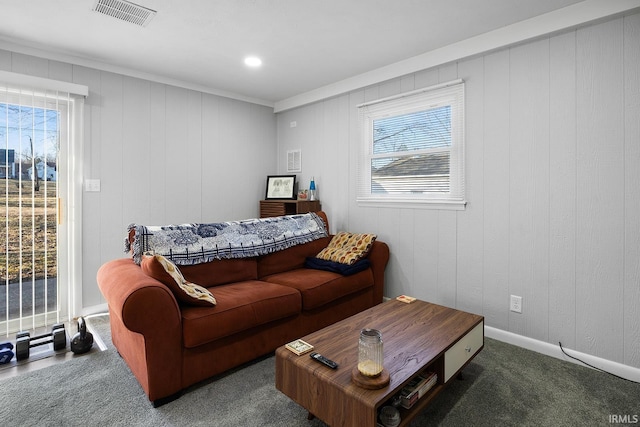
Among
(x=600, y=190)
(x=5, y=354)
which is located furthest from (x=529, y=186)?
(x=5, y=354)

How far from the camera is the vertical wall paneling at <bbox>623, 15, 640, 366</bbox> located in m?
2.11

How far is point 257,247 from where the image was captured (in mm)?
2902

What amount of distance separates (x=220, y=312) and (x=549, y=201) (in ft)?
7.87

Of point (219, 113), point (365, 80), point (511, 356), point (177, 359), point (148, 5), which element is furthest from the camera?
point (219, 113)

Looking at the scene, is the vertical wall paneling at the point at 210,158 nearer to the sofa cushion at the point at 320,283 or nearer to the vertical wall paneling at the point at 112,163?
the vertical wall paneling at the point at 112,163

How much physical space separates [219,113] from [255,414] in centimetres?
334

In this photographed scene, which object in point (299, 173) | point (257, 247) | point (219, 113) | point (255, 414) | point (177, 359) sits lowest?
point (255, 414)

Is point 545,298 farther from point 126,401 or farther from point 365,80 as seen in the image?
point 126,401

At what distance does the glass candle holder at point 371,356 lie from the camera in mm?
1434

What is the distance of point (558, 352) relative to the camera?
7.92ft

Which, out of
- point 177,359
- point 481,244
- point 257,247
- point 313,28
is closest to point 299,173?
point 257,247

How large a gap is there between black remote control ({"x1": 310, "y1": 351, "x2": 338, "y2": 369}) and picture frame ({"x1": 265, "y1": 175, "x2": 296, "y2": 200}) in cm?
283

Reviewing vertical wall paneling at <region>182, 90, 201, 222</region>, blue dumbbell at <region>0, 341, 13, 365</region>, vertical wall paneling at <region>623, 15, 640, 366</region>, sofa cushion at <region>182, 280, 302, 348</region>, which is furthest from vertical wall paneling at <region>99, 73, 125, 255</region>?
vertical wall paneling at <region>623, 15, 640, 366</region>

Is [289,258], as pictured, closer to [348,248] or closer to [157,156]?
[348,248]
